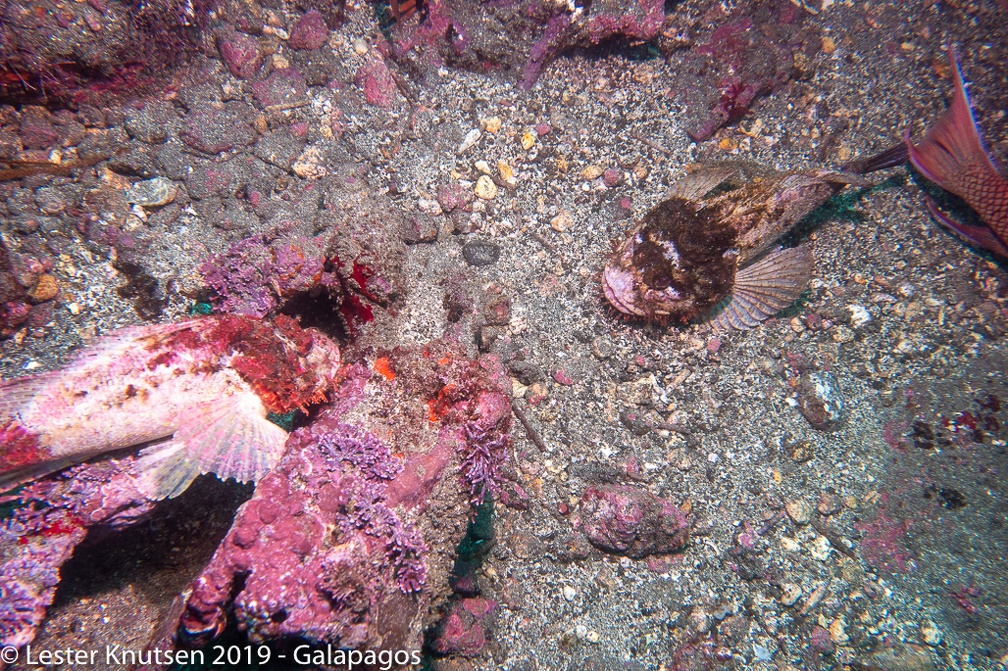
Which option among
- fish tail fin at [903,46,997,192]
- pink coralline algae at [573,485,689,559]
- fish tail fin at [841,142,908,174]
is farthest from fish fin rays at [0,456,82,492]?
fish tail fin at [903,46,997,192]

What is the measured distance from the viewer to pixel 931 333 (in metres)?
4.52

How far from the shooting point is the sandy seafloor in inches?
150

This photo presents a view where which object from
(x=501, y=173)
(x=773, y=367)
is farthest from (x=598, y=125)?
(x=773, y=367)

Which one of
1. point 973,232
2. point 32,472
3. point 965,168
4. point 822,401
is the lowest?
point 32,472

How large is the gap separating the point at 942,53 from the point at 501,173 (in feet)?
17.2

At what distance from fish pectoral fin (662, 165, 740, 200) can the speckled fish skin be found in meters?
2.30

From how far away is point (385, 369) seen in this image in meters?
3.05

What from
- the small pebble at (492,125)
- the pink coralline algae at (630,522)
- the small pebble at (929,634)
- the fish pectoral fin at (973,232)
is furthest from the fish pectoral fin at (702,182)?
the small pebble at (929,634)

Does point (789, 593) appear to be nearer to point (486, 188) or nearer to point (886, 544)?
point (886, 544)

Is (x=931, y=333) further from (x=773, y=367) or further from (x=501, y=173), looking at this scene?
(x=501, y=173)

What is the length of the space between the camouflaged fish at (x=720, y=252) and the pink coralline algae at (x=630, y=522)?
1632mm

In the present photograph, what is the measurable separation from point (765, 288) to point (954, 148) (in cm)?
260

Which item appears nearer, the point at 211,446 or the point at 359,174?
the point at 211,446

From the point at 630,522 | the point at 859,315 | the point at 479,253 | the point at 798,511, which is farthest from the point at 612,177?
the point at 798,511
